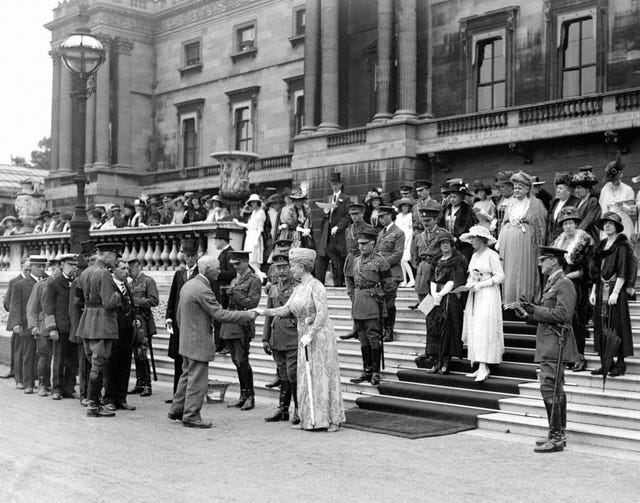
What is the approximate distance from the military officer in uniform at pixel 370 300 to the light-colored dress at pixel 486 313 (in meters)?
1.40

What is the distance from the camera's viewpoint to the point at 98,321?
44.2 ft

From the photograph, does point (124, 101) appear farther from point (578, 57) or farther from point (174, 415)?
point (174, 415)

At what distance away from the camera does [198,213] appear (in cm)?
2244

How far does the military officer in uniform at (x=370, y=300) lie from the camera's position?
13656 millimetres

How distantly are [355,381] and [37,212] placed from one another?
2840 centimetres

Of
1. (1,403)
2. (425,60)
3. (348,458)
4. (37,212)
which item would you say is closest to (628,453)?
(348,458)

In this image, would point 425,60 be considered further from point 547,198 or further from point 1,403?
point 1,403

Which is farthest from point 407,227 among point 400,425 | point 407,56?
point 407,56

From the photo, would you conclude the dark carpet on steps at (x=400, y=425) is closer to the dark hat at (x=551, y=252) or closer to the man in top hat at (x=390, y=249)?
the dark hat at (x=551, y=252)

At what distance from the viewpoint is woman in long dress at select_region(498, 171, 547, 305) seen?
14.4 meters

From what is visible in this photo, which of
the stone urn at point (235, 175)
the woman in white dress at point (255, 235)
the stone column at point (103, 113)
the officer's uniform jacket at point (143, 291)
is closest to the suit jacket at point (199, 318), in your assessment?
the officer's uniform jacket at point (143, 291)

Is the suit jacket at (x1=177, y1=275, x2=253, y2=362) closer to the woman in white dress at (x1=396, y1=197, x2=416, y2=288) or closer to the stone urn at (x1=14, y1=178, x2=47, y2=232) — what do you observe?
the woman in white dress at (x1=396, y1=197, x2=416, y2=288)

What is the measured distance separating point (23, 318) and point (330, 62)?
59.8ft

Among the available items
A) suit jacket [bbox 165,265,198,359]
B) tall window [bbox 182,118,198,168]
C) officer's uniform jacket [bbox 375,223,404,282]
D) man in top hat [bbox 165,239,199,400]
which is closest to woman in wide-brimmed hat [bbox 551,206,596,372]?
officer's uniform jacket [bbox 375,223,404,282]
